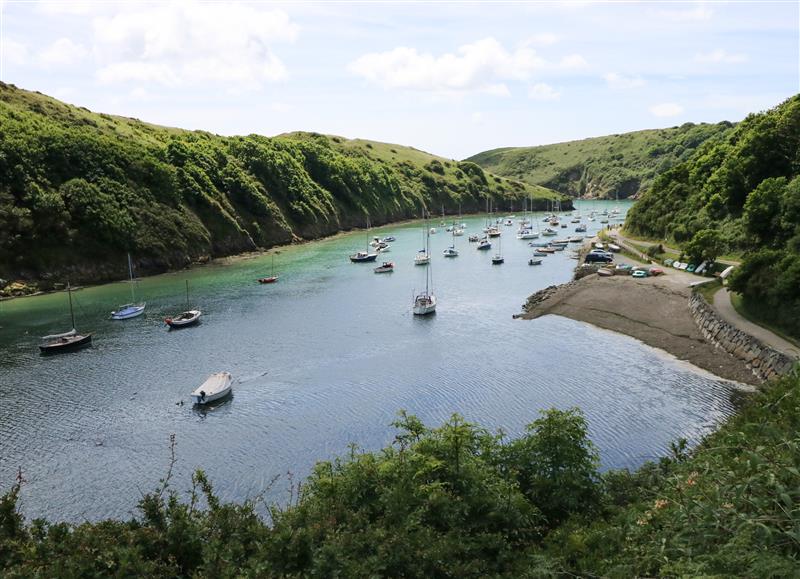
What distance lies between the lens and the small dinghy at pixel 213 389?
1831 inches

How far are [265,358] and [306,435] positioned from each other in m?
19.4

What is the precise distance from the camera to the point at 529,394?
152 ft

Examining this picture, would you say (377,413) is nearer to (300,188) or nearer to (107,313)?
(107,313)

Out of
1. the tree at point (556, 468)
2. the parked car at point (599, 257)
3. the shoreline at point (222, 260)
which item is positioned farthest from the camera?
the parked car at point (599, 257)

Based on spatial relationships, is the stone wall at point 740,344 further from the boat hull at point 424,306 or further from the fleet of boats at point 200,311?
the fleet of boats at point 200,311

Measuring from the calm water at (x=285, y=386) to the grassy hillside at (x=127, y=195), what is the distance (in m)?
13.6

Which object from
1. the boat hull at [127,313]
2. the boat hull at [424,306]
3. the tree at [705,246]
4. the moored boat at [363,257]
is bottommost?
the boat hull at [424,306]

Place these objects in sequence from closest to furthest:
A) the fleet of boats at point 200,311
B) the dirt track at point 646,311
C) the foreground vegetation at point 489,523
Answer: the foreground vegetation at point 489,523 → the fleet of boats at point 200,311 → the dirt track at point 646,311

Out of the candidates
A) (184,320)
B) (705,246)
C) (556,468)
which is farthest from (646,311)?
(184,320)

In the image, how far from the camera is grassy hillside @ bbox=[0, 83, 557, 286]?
308 ft

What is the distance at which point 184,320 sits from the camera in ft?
229

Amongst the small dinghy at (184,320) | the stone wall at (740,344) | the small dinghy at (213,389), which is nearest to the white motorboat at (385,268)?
the small dinghy at (184,320)

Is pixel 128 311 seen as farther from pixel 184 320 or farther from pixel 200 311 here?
pixel 184 320

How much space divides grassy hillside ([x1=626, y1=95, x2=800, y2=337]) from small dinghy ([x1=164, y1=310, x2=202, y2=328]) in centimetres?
5718
